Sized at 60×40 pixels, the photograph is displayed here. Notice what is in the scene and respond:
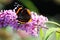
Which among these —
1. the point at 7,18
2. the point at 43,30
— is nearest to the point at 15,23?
the point at 7,18

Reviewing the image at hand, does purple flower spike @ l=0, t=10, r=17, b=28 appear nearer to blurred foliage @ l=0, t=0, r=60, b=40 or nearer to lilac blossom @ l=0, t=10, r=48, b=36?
lilac blossom @ l=0, t=10, r=48, b=36

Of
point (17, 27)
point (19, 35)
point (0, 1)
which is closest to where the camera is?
point (17, 27)

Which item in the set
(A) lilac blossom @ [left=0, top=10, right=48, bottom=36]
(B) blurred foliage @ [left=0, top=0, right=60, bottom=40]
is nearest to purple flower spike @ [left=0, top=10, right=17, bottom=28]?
(A) lilac blossom @ [left=0, top=10, right=48, bottom=36]

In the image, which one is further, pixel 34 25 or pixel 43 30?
pixel 43 30

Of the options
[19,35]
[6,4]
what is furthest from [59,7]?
[19,35]

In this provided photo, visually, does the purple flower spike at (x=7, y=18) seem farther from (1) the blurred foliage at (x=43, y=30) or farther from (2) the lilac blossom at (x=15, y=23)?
(1) the blurred foliage at (x=43, y=30)

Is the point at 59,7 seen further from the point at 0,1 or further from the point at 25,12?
the point at 25,12

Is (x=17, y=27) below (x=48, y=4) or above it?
below

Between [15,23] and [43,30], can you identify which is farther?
[43,30]

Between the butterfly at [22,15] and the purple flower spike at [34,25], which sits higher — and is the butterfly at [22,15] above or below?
above

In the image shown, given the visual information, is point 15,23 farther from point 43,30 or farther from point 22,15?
point 43,30

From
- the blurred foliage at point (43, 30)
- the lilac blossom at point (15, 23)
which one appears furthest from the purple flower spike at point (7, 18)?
the blurred foliage at point (43, 30)
